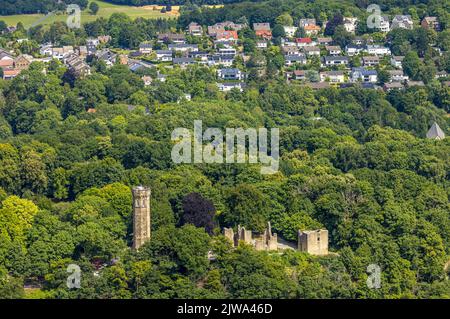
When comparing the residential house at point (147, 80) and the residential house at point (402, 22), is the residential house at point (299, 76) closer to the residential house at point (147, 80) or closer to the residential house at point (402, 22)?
the residential house at point (147, 80)

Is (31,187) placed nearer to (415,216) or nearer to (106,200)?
(106,200)

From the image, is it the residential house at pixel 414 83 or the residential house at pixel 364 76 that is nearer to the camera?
the residential house at pixel 414 83

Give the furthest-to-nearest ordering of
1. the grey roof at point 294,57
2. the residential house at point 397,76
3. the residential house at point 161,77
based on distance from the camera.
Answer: the grey roof at point 294,57 < the residential house at point 397,76 < the residential house at point 161,77

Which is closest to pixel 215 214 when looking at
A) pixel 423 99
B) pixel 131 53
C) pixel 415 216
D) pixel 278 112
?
pixel 415 216

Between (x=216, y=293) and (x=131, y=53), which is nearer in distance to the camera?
(x=216, y=293)

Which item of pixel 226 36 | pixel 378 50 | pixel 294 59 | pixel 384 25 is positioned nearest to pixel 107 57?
pixel 226 36

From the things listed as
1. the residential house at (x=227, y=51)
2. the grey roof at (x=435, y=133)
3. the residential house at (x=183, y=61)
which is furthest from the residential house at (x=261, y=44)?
the grey roof at (x=435, y=133)

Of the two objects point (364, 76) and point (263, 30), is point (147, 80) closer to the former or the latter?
point (364, 76)

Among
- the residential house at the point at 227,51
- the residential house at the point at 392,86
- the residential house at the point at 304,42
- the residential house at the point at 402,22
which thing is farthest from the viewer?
the residential house at the point at 402,22
